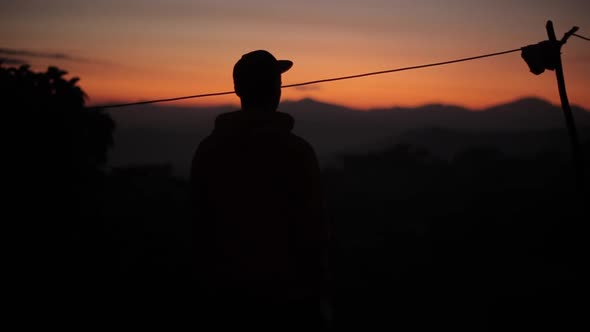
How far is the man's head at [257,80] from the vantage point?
2.45 m

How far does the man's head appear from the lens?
245 cm

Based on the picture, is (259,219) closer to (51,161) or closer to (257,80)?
(257,80)

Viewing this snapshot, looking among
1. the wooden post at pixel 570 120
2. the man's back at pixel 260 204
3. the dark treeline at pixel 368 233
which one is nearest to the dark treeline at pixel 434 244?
the dark treeline at pixel 368 233

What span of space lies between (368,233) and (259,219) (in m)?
51.0

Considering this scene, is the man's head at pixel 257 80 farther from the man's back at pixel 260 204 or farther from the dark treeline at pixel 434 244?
the dark treeline at pixel 434 244

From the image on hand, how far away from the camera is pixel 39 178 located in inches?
719

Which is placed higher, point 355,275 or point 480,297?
point 355,275

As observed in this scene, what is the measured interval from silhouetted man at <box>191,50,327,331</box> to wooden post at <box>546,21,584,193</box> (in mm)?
3366

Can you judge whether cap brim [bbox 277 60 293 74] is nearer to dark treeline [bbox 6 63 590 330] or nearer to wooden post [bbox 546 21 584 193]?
dark treeline [bbox 6 63 590 330]

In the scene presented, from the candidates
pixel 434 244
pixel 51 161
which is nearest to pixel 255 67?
pixel 51 161

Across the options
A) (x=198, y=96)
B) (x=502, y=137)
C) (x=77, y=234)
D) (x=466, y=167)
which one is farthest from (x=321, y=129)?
(x=198, y=96)

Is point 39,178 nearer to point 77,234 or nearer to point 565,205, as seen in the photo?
point 77,234

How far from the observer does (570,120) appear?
15.5ft

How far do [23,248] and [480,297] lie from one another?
34.9 metres
